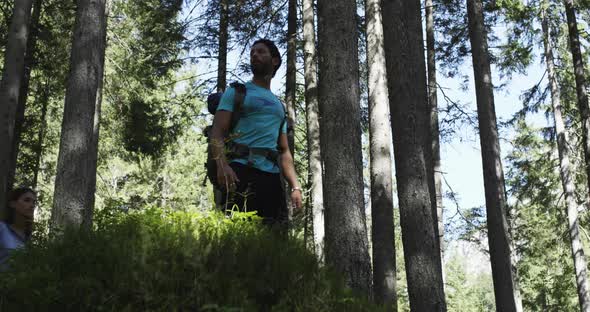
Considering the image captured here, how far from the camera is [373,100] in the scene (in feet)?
32.2

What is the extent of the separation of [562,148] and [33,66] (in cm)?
2002

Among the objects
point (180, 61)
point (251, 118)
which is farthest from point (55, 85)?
point (251, 118)

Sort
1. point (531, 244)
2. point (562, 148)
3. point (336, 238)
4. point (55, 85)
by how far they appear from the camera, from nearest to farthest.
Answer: point (336, 238), point (55, 85), point (562, 148), point (531, 244)

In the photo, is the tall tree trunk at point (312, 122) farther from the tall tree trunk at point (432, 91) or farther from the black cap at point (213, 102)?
the black cap at point (213, 102)

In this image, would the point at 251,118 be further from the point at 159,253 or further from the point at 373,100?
the point at 373,100

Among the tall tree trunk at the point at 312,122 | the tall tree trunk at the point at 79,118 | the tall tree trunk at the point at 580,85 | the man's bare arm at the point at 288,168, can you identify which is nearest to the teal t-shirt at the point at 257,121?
the man's bare arm at the point at 288,168

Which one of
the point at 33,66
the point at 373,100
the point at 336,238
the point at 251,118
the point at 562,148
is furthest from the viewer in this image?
the point at 562,148

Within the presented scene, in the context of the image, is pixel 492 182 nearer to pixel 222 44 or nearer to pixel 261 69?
pixel 261 69

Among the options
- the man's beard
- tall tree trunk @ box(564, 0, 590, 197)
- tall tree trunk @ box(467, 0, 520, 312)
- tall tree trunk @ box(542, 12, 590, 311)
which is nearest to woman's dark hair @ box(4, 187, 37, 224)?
the man's beard

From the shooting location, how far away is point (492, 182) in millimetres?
11453

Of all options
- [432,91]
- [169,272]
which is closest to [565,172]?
[432,91]

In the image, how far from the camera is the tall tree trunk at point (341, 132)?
5.99 metres

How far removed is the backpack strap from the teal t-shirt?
0.02 m

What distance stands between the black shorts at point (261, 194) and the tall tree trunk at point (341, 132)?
2165 millimetres
